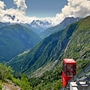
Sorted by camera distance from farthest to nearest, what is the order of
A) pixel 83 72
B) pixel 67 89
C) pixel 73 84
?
1. pixel 67 89
2. pixel 83 72
3. pixel 73 84

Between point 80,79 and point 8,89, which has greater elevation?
point 80,79

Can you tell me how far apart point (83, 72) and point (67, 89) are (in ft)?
8.65

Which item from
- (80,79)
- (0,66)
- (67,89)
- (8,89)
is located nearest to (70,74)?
(67,89)

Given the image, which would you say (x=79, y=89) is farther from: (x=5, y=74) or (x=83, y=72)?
(x=5, y=74)

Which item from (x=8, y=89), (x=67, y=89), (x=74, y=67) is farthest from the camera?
(x=8, y=89)

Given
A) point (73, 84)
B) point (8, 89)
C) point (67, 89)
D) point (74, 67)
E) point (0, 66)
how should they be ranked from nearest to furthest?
1. point (73, 84)
2. point (67, 89)
3. point (74, 67)
4. point (8, 89)
5. point (0, 66)

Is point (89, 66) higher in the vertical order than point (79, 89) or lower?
Result: higher

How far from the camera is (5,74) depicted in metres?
106

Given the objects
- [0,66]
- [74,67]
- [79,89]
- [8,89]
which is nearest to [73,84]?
[79,89]

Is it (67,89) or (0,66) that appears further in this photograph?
(0,66)

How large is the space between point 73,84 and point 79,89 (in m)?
0.61

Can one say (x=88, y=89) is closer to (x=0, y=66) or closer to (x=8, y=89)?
(x=8, y=89)

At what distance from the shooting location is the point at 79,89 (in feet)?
53.4

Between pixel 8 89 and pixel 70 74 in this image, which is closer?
pixel 70 74
